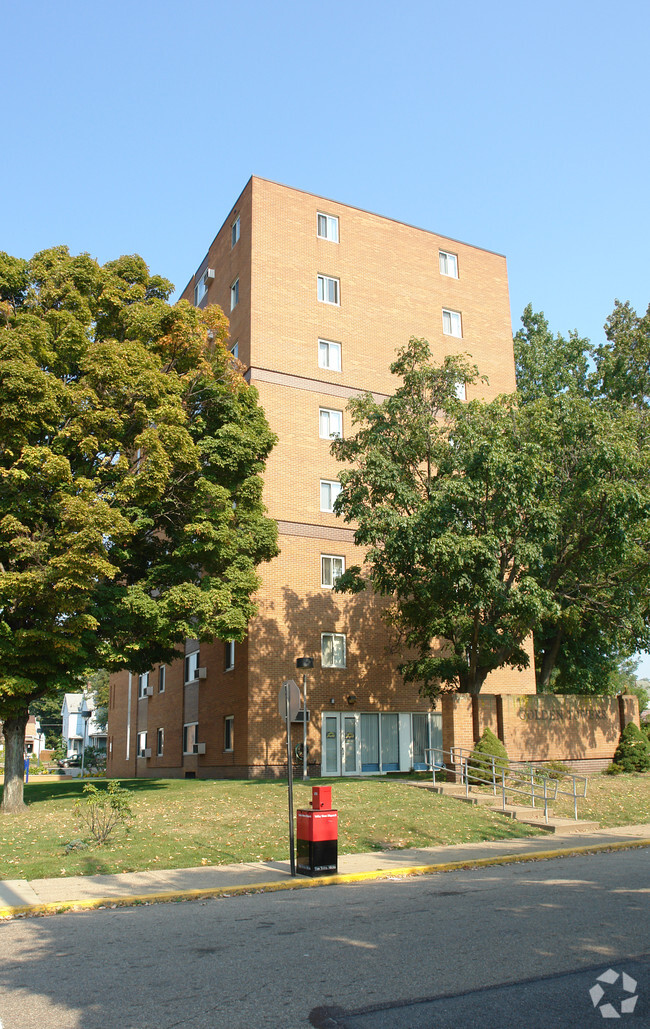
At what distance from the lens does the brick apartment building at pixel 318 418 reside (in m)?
27.5

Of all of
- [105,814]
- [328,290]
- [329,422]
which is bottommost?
[105,814]

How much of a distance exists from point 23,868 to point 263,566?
614 inches

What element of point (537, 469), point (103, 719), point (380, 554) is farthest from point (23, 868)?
point (103, 719)

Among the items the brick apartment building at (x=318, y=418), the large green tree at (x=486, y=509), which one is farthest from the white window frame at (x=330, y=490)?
the large green tree at (x=486, y=509)

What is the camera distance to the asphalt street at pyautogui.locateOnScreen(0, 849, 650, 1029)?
5711mm

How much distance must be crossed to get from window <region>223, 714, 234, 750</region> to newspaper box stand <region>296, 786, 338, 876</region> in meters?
16.3

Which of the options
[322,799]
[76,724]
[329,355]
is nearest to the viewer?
[322,799]

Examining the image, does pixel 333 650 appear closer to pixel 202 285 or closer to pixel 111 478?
pixel 111 478

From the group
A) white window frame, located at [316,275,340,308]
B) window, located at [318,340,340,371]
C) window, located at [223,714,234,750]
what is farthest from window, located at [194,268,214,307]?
window, located at [223,714,234,750]

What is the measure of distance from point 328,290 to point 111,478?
14.5 metres

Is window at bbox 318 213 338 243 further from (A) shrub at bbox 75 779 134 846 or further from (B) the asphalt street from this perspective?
(B) the asphalt street

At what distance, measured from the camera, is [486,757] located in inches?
851

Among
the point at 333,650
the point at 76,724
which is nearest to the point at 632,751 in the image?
the point at 333,650

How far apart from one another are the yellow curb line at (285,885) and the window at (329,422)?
1806 cm
